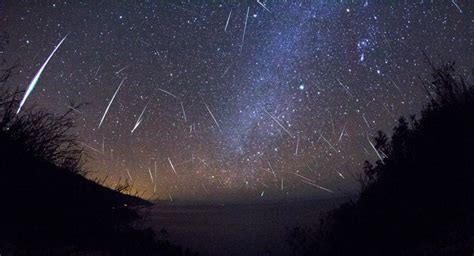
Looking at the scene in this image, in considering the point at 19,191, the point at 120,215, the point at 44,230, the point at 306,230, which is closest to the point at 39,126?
the point at 19,191

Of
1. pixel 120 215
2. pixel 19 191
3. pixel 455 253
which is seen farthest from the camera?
pixel 120 215

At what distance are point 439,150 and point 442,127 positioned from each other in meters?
0.74

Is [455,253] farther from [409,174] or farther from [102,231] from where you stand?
[102,231]

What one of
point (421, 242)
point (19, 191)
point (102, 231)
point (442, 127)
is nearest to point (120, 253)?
point (102, 231)

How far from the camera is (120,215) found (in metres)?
9.91

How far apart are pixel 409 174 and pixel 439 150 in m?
1.06

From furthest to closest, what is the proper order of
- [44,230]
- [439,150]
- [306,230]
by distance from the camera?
[306,230]
[439,150]
[44,230]

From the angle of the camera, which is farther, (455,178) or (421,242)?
(455,178)

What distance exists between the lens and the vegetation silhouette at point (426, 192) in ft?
17.3

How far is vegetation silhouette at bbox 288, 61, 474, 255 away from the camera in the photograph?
5281 millimetres

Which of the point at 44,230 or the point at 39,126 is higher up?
the point at 39,126

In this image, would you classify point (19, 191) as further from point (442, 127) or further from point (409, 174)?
point (442, 127)

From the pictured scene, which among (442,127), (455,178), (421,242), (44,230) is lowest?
(44,230)

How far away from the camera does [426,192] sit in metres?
6.61
